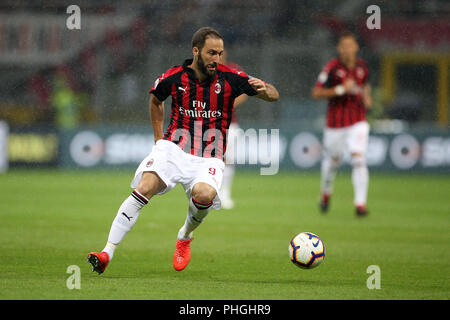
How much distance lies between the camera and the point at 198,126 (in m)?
6.61

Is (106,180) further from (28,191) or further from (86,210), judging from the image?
(86,210)

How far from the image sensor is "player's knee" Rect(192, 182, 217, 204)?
632 cm

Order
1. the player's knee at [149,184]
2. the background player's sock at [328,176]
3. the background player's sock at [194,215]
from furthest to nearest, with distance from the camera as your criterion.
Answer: the background player's sock at [328,176]
the background player's sock at [194,215]
the player's knee at [149,184]

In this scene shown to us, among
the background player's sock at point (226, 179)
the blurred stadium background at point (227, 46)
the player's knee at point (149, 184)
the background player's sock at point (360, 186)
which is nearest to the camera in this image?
the player's knee at point (149, 184)

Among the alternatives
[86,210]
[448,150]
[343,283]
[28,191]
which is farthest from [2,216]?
[448,150]

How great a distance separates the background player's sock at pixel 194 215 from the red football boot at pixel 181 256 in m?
0.07

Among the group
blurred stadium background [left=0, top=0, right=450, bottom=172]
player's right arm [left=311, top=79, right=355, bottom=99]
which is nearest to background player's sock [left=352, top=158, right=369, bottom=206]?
player's right arm [left=311, top=79, right=355, bottom=99]

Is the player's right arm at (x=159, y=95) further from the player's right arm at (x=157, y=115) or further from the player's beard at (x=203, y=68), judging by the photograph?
the player's beard at (x=203, y=68)

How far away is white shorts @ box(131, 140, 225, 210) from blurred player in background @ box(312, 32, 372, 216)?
467cm

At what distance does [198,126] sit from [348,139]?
5035mm

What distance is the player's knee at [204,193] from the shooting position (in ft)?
20.7

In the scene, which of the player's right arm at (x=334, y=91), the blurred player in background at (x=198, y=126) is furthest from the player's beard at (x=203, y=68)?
the player's right arm at (x=334, y=91)

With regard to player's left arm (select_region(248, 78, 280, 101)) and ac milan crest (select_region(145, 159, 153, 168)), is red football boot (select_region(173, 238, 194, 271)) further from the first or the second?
player's left arm (select_region(248, 78, 280, 101))
